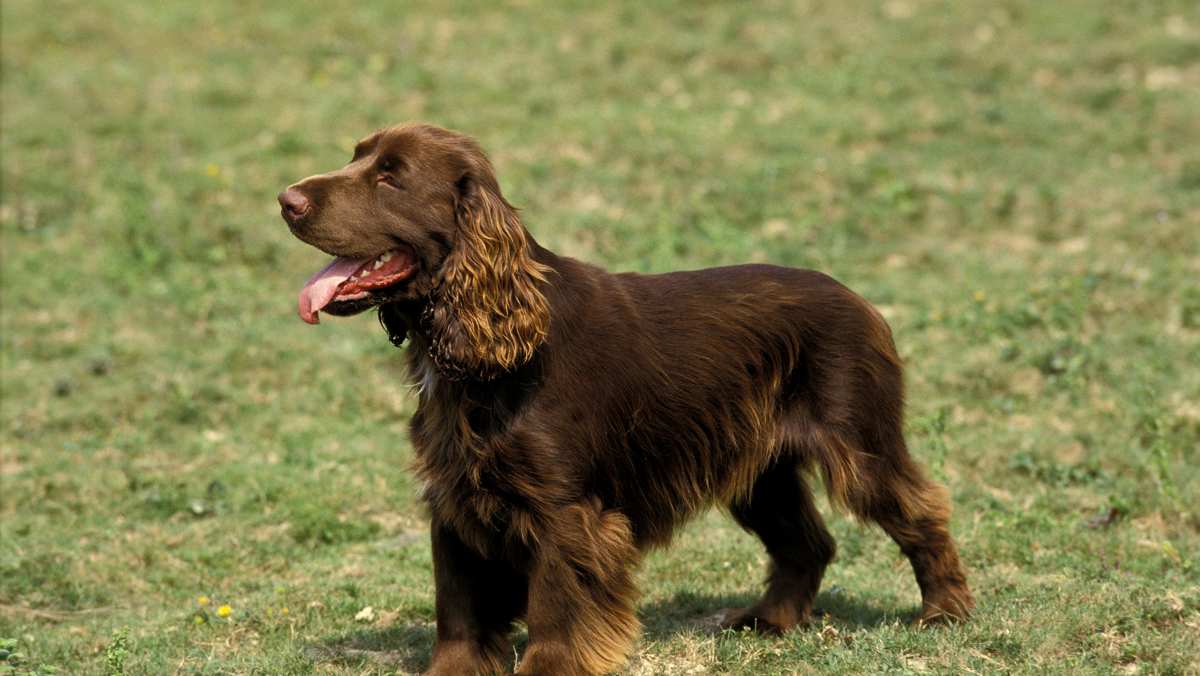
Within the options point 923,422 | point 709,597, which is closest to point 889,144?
point 923,422

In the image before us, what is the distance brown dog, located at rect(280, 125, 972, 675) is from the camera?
15.6 ft

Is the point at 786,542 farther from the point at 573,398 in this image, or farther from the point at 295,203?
the point at 295,203

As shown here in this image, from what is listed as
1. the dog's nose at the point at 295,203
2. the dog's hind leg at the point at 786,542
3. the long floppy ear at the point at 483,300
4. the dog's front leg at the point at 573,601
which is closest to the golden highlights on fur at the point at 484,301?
the long floppy ear at the point at 483,300

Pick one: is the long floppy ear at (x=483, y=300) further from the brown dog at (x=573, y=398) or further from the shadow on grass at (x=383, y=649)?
the shadow on grass at (x=383, y=649)

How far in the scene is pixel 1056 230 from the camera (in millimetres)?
11531

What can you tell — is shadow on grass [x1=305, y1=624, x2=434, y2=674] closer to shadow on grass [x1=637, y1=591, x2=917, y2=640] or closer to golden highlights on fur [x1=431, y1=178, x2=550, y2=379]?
shadow on grass [x1=637, y1=591, x2=917, y2=640]

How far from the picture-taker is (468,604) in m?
5.19

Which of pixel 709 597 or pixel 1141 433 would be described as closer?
pixel 709 597

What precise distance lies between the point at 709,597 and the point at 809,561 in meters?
0.67

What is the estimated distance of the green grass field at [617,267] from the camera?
20.4 feet

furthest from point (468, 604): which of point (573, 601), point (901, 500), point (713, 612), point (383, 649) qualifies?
point (901, 500)

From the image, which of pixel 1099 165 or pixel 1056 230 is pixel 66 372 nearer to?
Answer: pixel 1056 230

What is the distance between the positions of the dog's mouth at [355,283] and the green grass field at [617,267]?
1.53m

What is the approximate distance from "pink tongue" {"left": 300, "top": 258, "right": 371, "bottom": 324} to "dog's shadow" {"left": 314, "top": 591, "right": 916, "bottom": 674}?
61.3 inches
